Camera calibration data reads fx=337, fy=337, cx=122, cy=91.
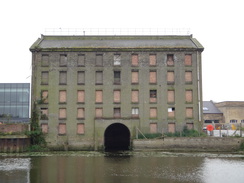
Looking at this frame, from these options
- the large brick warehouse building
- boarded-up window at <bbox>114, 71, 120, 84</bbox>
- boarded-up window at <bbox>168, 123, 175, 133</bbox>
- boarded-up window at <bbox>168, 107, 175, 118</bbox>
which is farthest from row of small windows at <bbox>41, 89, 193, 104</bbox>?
boarded-up window at <bbox>168, 123, 175, 133</bbox>

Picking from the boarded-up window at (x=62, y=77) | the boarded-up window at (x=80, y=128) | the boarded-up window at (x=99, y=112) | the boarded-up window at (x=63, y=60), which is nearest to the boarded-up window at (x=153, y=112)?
the boarded-up window at (x=99, y=112)

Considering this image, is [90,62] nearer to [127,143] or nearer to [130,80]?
[130,80]

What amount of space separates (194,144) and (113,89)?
14196mm

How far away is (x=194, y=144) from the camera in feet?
153

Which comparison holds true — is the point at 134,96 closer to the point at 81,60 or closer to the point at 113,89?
the point at 113,89

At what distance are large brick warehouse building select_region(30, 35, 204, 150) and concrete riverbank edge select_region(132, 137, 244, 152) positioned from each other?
10.1ft

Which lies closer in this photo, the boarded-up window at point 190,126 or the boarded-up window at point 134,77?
the boarded-up window at point 190,126

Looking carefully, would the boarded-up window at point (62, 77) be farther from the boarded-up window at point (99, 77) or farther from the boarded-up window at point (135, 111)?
the boarded-up window at point (135, 111)

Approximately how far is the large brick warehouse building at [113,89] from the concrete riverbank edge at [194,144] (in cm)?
307

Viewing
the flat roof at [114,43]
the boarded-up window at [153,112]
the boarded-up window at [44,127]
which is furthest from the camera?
the flat roof at [114,43]

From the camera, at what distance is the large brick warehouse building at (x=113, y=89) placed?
1966 inches

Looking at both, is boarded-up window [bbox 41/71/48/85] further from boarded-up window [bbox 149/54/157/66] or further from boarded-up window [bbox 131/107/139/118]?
boarded-up window [bbox 149/54/157/66]

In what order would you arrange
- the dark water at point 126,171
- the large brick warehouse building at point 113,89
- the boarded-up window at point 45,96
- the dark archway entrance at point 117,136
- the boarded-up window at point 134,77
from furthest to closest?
the dark archway entrance at point 117,136
the boarded-up window at point 134,77
the boarded-up window at point 45,96
the large brick warehouse building at point 113,89
the dark water at point 126,171

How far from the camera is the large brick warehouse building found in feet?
164
